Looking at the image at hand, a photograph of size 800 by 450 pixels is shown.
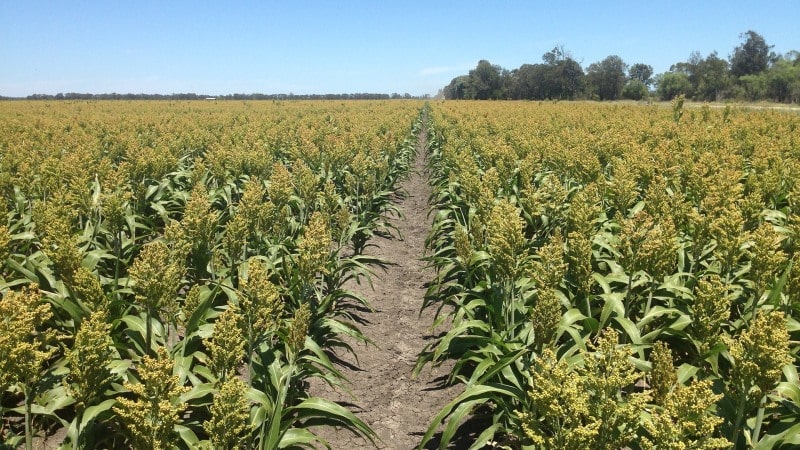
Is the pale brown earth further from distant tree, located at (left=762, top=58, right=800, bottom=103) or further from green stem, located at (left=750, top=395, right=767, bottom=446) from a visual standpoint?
distant tree, located at (left=762, top=58, right=800, bottom=103)

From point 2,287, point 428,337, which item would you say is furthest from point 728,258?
point 2,287

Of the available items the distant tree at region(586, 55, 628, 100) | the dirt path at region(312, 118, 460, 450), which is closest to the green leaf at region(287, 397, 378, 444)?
the dirt path at region(312, 118, 460, 450)

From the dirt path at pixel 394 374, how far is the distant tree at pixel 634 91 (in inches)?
3073

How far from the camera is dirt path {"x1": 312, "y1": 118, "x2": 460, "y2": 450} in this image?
4625mm

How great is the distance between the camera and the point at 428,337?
653cm

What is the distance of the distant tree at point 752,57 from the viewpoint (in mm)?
88875

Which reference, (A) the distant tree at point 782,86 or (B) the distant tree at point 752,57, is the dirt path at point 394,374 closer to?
(A) the distant tree at point 782,86

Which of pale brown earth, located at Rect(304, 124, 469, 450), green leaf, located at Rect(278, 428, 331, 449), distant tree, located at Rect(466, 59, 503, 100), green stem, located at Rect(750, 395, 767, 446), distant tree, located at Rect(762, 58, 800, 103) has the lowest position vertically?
pale brown earth, located at Rect(304, 124, 469, 450)

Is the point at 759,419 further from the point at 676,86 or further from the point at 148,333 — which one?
the point at 676,86

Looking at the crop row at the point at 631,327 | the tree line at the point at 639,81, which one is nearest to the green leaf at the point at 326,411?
the crop row at the point at 631,327

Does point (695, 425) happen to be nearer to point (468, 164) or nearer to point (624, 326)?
point (624, 326)

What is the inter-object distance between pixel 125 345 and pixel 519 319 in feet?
11.1

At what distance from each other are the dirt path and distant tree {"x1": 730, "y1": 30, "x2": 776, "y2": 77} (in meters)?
102

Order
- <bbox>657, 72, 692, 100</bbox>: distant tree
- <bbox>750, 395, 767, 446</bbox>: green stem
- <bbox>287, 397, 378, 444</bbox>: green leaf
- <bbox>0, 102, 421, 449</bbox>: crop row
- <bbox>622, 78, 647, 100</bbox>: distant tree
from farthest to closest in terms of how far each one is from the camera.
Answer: <bbox>622, 78, 647, 100</bbox>: distant tree → <bbox>657, 72, 692, 100</bbox>: distant tree → <bbox>287, 397, 378, 444</bbox>: green leaf → <bbox>750, 395, 767, 446</bbox>: green stem → <bbox>0, 102, 421, 449</bbox>: crop row
